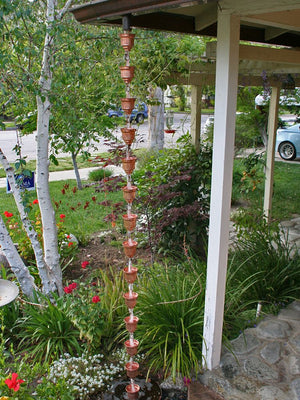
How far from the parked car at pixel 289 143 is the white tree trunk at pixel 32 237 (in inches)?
371

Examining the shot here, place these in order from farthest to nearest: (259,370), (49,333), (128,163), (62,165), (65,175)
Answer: (62,165) → (65,175) → (49,333) → (259,370) → (128,163)

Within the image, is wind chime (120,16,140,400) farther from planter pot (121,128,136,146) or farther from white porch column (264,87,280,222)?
white porch column (264,87,280,222)

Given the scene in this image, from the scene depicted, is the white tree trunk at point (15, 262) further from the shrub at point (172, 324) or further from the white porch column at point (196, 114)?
the white porch column at point (196, 114)

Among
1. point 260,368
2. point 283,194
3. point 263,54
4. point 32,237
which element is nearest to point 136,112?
point 263,54

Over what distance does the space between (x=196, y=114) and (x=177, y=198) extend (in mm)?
979

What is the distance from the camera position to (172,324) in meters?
3.09

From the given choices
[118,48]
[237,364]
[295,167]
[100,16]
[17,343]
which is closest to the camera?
[100,16]

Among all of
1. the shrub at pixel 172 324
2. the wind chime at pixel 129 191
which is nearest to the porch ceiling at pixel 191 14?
the wind chime at pixel 129 191

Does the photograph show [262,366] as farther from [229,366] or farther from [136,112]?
[136,112]

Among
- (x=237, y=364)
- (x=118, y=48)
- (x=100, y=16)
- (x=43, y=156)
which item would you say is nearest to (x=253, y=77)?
(x=118, y=48)

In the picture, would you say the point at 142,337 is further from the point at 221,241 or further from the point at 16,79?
the point at 16,79

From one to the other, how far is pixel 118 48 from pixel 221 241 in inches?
102

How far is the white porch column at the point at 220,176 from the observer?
2.41m

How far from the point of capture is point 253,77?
5.04 m
